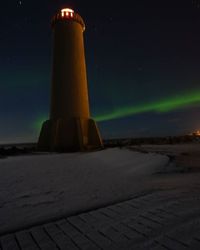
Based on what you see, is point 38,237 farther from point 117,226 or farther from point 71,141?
point 71,141

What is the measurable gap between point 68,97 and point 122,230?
14372 mm

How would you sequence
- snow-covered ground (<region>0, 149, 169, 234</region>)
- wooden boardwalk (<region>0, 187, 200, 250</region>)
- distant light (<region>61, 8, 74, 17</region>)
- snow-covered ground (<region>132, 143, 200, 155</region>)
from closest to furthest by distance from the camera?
1. wooden boardwalk (<region>0, 187, 200, 250</region>)
2. snow-covered ground (<region>0, 149, 169, 234</region>)
3. snow-covered ground (<region>132, 143, 200, 155</region>)
4. distant light (<region>61, 8, 74, 17</region>)

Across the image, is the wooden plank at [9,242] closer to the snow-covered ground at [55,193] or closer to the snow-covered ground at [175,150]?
the snow-covered ground at [55,193]

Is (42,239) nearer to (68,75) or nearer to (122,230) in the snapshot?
(122,230)

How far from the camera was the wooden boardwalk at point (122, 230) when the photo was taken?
83.4 inches

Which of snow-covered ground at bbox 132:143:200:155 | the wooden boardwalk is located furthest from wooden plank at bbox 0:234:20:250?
snow-covered ground at bbox 132:143:200:155

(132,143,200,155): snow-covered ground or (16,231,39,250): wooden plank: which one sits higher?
(132,143,200,155): snow-covered ground

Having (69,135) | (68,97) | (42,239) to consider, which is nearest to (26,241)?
(42,239)

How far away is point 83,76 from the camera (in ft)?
56.1

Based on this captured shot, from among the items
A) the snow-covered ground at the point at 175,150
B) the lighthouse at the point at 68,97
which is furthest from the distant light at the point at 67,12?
the snow-covered ground at the point at 175,150

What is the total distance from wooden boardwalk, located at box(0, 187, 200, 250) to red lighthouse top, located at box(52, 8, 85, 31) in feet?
57.9

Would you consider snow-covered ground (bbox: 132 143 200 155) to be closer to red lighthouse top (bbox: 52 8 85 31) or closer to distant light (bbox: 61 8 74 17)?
red lighthouse top (bbox: 52 8 85 31)

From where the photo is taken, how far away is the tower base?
A: 14812 millimetres

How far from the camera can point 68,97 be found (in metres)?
16.0
